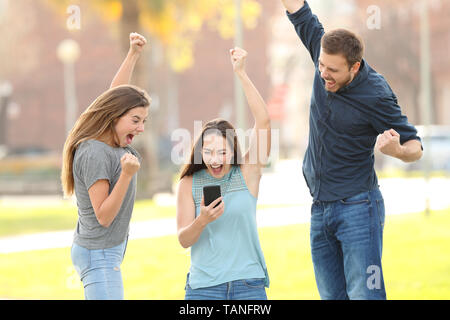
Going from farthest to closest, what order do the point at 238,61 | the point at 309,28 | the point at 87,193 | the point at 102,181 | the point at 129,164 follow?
the point at 309,28, the point at 238,61, the point at 87,193, the point at 102,181, the point at 129,164

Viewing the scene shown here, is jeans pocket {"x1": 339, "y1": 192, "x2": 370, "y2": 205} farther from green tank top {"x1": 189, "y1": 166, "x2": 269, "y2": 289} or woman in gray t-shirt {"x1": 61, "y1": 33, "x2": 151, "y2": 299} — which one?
woman in gray t-shirt {"x1": 61, "y1": 33, "x2": 151, "y2": 299}

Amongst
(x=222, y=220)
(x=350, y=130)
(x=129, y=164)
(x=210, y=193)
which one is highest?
(x=350, y=130)

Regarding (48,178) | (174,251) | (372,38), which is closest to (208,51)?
(372,38)

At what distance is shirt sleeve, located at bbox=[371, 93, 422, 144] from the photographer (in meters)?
4.09

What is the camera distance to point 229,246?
12.6ft

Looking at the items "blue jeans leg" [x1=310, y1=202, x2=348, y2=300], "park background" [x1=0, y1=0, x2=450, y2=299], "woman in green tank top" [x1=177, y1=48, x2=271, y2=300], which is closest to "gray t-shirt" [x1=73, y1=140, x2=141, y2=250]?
"woman in green tank top" [x1=177, y1=48, x2=271, y2=300]

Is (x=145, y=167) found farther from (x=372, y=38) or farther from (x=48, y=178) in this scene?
(x=372, y=38)

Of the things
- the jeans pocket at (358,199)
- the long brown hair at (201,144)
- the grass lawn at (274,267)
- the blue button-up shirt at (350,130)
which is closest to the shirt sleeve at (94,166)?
the long brown hair at (201,144)

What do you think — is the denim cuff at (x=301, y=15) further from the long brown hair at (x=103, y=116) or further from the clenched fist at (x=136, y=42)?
the long brown hair at (x=103, y=116)

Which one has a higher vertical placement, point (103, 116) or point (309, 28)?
point (309, 28)

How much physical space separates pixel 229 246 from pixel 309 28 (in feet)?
4.52

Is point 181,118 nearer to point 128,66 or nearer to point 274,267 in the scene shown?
point 274,267

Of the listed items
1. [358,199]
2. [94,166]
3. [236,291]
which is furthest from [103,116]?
[358,199]

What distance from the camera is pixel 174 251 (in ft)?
38.0
